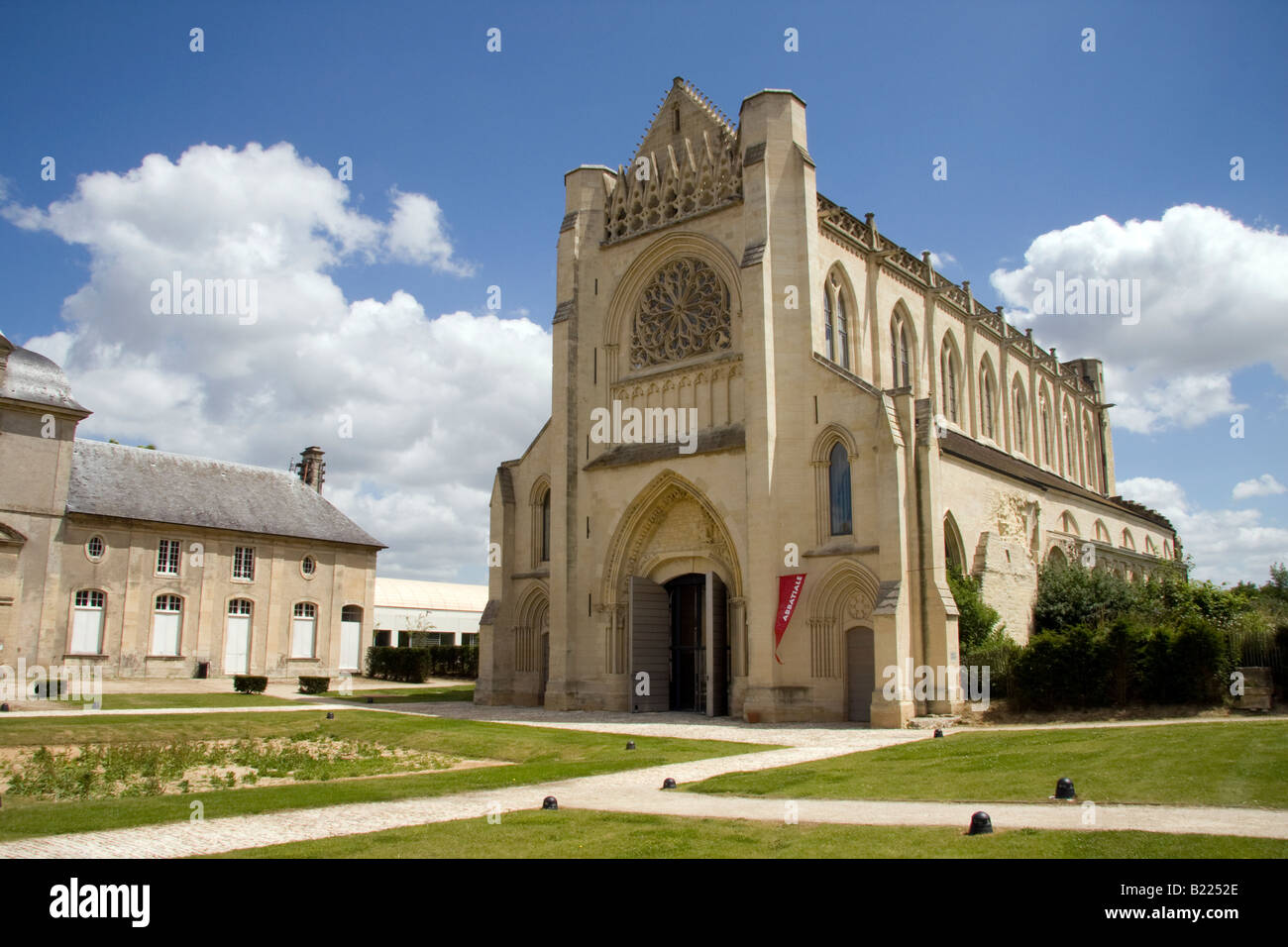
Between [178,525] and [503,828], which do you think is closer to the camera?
[503,828]

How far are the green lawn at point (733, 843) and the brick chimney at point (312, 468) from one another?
4702 cm

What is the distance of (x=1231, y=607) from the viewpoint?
30.2m

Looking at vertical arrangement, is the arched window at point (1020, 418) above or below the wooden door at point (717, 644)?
above

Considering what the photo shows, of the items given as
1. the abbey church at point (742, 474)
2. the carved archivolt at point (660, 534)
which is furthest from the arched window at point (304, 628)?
the carved archivolt at point (660, 534)

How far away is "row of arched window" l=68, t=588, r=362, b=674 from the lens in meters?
39.7

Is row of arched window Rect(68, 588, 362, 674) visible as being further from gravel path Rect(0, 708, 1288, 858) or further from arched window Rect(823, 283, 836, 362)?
gravel path Rect(0, 708, 1288, 858)

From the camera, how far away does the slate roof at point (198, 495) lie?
42.0 meters

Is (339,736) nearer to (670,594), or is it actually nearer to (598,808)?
(598,808)

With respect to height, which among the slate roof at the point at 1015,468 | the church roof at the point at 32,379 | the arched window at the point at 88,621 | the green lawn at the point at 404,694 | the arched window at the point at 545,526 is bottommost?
the green lawn at the point at 404,694

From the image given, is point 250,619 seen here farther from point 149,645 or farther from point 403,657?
point 403,657

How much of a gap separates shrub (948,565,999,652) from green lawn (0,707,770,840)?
10.2 m

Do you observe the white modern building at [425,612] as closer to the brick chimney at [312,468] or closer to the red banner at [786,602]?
the brick chimney at [312,468]
